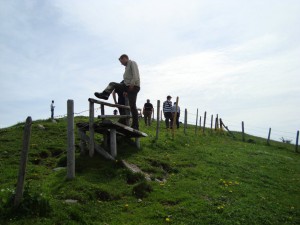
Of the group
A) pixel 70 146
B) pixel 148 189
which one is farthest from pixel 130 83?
pixel 148 189

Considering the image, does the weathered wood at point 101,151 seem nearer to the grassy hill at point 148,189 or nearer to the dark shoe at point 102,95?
the grassy hill at point 148,189

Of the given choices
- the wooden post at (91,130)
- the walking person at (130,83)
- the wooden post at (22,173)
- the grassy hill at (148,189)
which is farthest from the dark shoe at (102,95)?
the wooden post at (22,173)

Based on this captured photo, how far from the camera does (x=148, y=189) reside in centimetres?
1065

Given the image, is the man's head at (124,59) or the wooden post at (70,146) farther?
the man's head at (124,59)

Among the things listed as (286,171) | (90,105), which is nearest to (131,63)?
(90,105)

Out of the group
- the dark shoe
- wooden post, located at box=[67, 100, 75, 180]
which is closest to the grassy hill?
wooden post, located at box=[67, 100, 75, 180]

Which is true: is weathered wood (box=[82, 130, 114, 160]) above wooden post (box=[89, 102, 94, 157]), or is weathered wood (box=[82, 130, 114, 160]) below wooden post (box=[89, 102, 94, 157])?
below

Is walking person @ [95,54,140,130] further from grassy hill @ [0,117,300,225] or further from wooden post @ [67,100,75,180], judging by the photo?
wooden post @ [67,100,75,180]

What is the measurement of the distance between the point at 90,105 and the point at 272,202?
7.51 m

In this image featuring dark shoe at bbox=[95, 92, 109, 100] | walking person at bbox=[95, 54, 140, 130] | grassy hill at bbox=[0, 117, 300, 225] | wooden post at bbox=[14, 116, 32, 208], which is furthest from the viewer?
walking person at bbox=[95, 54, 140, 130]

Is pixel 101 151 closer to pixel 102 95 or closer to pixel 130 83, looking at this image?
pixel 102 95

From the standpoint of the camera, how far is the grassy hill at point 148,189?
27.5ft

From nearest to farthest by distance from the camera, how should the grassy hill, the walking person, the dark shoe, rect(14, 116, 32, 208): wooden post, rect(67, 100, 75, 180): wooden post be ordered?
rect(14, 116, 32, 208): wooden post < the grassy hill < rect(67, 100, 75, 180): wooden post < the dark shoe < the walking person

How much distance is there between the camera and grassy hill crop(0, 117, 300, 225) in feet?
27.5
